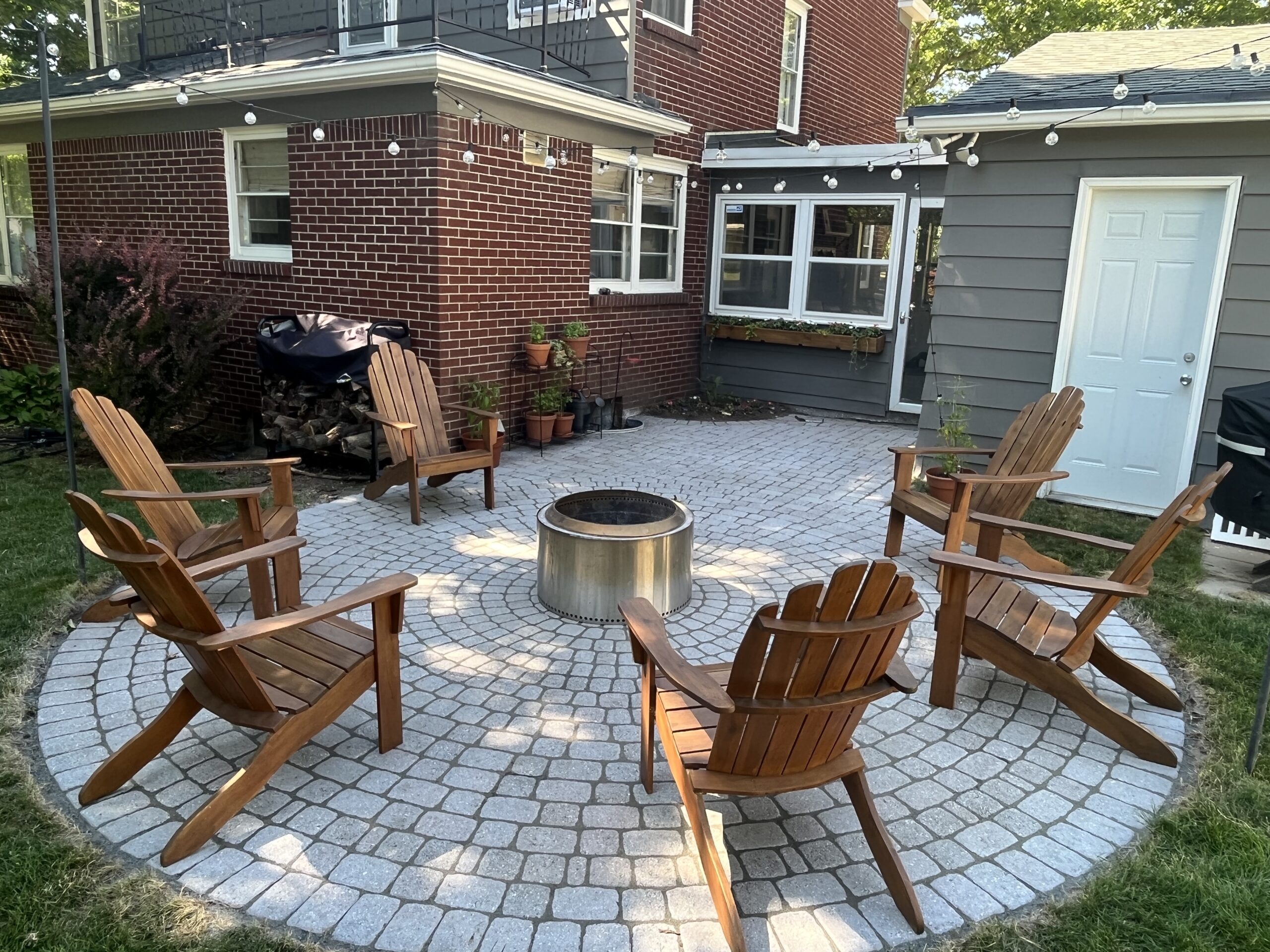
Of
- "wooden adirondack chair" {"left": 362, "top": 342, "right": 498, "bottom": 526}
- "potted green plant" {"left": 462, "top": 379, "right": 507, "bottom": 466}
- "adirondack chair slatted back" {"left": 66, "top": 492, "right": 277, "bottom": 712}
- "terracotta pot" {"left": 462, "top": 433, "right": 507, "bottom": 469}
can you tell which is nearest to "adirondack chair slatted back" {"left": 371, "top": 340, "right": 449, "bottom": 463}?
"wooden adirondack chair" {"left": 362, "top": 342, "right": 498, "bottom": 526}

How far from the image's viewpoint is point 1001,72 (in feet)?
23.0

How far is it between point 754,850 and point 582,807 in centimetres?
53

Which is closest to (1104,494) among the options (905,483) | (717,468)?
(905,483)

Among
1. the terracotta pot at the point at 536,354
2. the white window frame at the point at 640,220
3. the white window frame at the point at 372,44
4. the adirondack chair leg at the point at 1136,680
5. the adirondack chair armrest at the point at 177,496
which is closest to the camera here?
the adirondack chair leg at the point at 1136,680

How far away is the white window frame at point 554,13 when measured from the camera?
8.55 meters

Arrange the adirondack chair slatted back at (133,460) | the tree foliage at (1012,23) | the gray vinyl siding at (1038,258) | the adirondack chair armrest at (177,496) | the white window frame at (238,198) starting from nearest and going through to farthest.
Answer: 1. the adirondack chair armrest at (177,496)
2. the adirondack chair slatted back at (133,460)
3. the gray vinyl siding at (1038,258)
4. the white window frame at (238,198)
5. the tree foliage at (1012,23)

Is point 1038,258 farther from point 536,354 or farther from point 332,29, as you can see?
point 332,29

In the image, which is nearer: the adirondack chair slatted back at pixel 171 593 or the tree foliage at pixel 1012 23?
the adirondack chair slatted back at pixel 171 593

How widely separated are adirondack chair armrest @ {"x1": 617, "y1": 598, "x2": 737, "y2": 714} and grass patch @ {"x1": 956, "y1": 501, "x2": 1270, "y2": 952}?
893 millimetres

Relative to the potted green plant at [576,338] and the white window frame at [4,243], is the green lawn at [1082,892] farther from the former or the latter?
the white window frame at [4,243]

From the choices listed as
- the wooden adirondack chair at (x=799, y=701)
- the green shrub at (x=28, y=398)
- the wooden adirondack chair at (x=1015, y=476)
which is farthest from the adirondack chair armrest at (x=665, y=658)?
the green shrub at (x=28, y=398)

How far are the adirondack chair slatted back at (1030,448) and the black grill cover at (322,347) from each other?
164 inches

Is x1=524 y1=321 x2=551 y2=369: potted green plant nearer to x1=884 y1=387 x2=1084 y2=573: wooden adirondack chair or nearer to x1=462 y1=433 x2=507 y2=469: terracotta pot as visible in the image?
x1=462 y1=433 x2=507 y2=469: terracotta pot

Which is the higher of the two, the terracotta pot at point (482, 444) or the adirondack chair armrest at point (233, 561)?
the adirondack chair armrest at point (233, 561)
